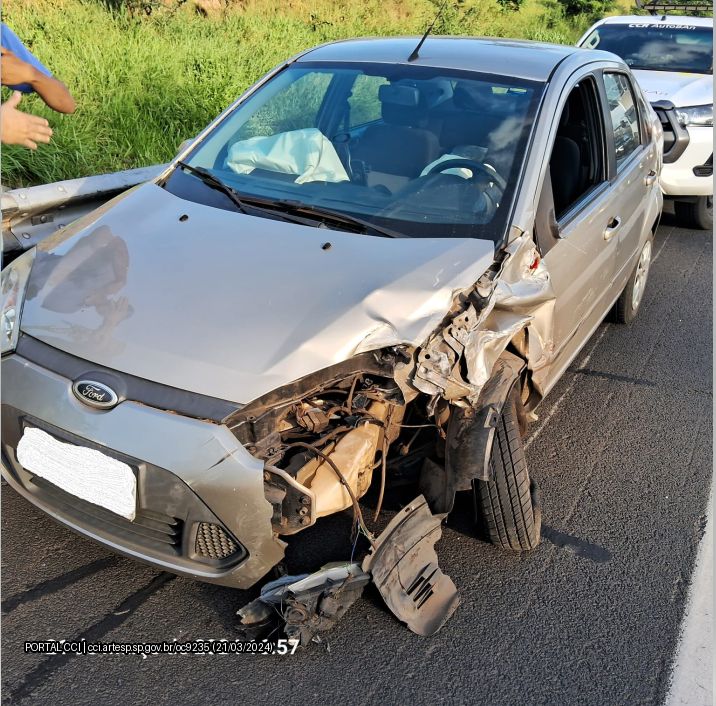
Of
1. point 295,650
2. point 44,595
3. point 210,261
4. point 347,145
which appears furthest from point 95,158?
point 295,650

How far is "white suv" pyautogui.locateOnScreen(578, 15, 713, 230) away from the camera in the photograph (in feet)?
22.6

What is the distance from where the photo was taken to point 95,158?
21.0 feet

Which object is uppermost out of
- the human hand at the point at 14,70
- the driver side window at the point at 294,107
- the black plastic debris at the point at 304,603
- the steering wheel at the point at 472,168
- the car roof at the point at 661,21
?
the human hand at the point at 14,70

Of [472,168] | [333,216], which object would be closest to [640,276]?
[472,168]

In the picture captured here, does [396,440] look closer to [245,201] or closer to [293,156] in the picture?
[245,201]

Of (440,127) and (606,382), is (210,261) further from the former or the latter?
(606,382)

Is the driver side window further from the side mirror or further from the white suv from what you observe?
the white suv

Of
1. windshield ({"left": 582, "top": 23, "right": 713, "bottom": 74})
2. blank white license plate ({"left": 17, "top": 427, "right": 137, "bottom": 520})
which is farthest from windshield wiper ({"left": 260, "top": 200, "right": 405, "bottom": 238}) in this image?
windshield ({"left": 582, "top": 23, "right": 713, "bottom": 74})

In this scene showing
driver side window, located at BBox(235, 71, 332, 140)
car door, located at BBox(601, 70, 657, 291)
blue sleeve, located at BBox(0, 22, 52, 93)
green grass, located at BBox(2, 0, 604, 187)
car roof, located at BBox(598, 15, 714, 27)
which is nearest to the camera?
blue sleeve, located at BBox(0, 22, 52, 93)

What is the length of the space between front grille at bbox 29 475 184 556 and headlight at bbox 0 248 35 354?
482 millimetres

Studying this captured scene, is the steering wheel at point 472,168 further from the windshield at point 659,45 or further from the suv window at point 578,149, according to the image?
the windshield at point 659,45

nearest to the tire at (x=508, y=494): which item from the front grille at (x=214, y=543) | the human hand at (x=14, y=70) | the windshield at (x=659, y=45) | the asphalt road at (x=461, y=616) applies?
the asphalt road at (x=461, y=616)

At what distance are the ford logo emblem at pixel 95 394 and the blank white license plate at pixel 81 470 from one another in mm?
142

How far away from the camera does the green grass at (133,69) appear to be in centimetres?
634
